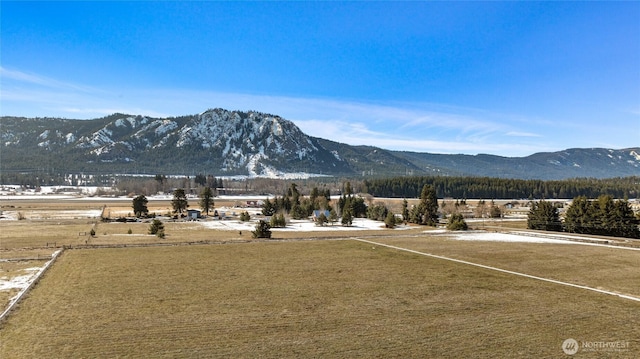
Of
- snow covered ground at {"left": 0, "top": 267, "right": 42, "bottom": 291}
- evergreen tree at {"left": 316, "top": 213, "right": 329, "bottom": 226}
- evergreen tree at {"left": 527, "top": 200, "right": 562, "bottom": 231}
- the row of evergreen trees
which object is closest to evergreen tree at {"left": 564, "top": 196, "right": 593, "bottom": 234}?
the row of evergreen trees

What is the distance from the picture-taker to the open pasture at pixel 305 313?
61.4 ft

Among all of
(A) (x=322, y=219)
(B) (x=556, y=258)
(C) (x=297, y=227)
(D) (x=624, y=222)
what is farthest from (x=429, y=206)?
(B) (x=556, y=258)

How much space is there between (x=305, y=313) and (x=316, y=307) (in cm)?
141

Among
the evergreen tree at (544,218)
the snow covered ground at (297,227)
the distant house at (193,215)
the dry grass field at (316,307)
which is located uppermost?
the evergreen tree at (544,218)

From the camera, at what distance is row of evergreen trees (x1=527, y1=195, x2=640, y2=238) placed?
2773 inches

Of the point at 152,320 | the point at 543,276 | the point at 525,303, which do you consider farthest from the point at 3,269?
the point at 543,276

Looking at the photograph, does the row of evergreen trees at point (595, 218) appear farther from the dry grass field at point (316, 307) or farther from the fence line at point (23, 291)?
the fence line at point (23, 291)

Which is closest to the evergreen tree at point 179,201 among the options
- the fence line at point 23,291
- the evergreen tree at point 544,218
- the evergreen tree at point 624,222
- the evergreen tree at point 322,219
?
the evergreen tree at point 322,219

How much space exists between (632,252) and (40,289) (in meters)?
62.8

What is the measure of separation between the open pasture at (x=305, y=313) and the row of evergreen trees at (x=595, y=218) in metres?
39.1

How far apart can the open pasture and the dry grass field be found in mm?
103

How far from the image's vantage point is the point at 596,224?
245ft

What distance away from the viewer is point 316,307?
25.3 metres

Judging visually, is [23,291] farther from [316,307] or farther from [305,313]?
[316,307]
